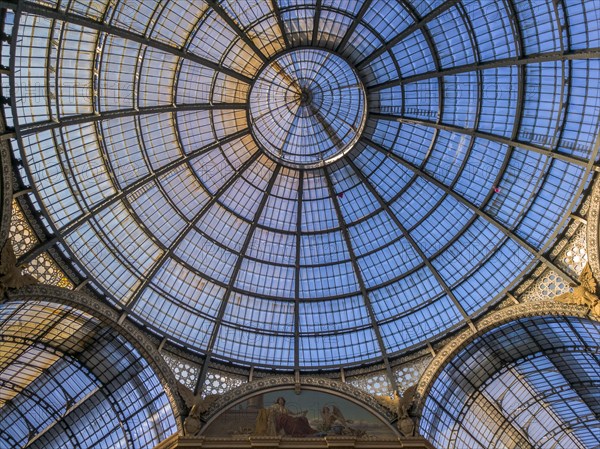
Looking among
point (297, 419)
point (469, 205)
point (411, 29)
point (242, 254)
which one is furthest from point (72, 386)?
point (411, 29)

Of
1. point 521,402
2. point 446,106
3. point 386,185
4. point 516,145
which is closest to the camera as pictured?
point 516,145

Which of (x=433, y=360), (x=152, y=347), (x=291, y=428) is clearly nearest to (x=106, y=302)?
(x=152, y=347)

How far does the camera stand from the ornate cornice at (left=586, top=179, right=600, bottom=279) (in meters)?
31.8

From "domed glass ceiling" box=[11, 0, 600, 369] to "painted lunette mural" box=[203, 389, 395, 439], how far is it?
3509 millimetres

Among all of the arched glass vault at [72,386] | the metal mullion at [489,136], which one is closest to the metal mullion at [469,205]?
the metal mullion at [489,136]

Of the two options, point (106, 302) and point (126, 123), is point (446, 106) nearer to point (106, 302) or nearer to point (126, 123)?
point (126, 123)

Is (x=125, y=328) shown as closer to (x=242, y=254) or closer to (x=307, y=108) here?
(x=242, y=254)

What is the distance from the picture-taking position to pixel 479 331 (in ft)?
124

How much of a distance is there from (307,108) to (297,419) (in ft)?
66.4

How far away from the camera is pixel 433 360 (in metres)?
38.6

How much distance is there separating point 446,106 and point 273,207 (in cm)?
1370

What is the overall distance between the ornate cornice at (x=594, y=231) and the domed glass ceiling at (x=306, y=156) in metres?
1.33

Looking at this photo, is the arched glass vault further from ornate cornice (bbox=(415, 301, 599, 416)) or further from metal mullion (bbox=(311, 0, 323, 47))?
metal mullion (bbox=(311, 0, 323, 47))

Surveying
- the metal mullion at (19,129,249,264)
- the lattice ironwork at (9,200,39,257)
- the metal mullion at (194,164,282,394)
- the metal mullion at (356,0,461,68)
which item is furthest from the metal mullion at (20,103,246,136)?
the metal mullion at (356,0,461,68)
